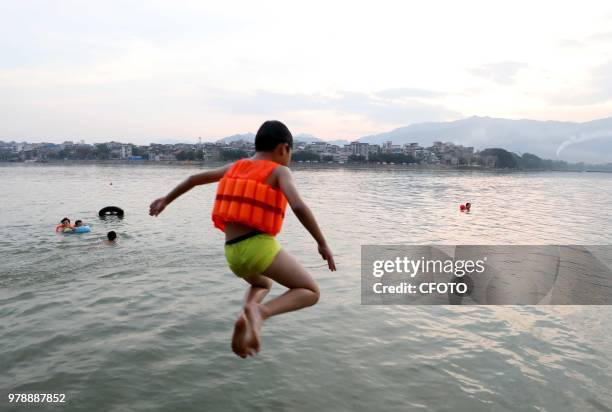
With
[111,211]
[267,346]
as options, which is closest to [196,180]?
[267,346]

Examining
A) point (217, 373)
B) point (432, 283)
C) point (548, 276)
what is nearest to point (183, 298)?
point (217, 373)

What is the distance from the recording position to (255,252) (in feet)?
15.1

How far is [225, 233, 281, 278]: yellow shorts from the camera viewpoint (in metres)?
4.60

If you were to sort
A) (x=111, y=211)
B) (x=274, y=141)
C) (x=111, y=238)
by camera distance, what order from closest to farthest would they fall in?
1. (x=274, y=141)
2. (x=111, y=238)
3. (x=111, y=211)

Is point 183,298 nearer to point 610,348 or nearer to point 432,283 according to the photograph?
point 432,283

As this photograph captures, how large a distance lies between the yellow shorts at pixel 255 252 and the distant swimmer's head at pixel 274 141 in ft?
2.91

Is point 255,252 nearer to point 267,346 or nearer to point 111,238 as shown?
point 267,346

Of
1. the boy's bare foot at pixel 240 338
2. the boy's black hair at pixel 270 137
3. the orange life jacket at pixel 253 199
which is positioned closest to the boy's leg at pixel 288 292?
the boy's bare foot at pixel 240 338

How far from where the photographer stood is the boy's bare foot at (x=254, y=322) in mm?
4289

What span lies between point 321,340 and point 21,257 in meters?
18.6

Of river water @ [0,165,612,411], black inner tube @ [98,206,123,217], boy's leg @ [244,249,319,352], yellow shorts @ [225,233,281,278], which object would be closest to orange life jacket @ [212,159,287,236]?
yellow shorts @ [225,233,281,278]

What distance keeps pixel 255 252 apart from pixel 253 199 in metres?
0.56

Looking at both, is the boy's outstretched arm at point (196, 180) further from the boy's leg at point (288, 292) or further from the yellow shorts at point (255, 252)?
the boy's leg at point (288, 292)

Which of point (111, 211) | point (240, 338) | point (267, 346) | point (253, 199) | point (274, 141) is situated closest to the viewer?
point (240, 338)
